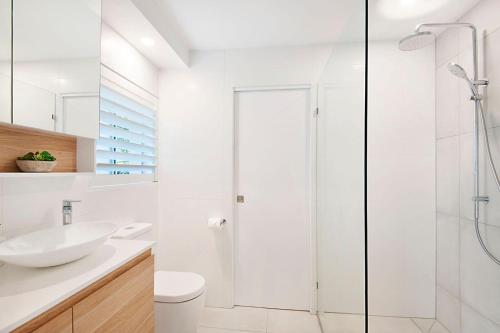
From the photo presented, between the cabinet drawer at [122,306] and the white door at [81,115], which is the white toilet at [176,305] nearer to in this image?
the cabinet drawer at [122,306]

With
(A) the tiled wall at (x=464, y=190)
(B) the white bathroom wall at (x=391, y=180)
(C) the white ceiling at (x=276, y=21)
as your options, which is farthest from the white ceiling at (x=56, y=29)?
(A) the tiled wall at (x=464, y=190)

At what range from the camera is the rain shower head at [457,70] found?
956 mm

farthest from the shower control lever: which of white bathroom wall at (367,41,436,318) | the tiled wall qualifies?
white bathroom wall at (367,41,436,318)

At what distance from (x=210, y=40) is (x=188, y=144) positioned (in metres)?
0.91

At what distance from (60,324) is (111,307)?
0.74ft

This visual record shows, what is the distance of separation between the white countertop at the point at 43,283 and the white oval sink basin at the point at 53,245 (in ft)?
0.16

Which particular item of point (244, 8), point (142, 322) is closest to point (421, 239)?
point (142, 322)

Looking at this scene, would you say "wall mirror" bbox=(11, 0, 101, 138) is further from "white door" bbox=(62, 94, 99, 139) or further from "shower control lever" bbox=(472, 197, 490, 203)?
"shower control lever" bbox=(472, 197, 490, 203)

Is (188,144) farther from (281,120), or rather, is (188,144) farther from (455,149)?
(455,149)

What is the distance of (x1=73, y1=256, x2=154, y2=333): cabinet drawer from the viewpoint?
0.84 m

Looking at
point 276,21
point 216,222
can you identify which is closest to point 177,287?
point 216,222

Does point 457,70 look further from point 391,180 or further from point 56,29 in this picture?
point 56,29

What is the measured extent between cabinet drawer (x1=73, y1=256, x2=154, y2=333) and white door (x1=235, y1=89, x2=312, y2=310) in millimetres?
1117

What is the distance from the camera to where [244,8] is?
5.53 feet
